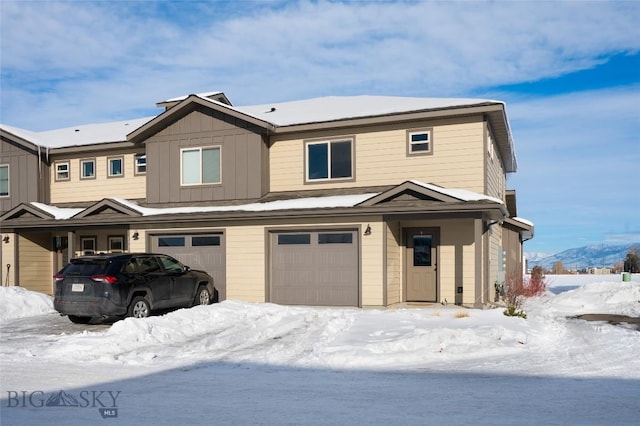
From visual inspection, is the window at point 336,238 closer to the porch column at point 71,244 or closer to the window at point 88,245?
the porch column at point 71,244

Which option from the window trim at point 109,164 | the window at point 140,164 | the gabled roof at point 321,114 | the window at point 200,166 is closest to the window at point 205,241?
the window at point 200,166

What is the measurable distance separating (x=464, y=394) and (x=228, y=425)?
3028 millimetres

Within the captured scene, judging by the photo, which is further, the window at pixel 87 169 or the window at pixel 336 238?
the window at pixel 87 169

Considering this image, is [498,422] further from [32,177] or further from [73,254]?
[32,177]

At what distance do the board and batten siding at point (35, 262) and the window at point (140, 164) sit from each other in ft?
16.1

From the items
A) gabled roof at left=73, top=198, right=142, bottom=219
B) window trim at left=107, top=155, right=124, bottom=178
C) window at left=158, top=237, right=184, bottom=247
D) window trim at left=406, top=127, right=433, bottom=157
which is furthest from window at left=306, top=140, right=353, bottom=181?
window trim at left=107, top=155, right=124, bottom=178

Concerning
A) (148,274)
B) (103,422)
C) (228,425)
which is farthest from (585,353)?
(148,274)

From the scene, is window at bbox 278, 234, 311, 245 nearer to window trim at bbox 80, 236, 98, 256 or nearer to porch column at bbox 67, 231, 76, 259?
porch column at bbox 67, 231, 76, 259

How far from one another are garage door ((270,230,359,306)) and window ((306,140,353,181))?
2.09 m

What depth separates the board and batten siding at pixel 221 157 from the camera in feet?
64.0

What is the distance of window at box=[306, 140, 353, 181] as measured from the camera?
19.0 meters

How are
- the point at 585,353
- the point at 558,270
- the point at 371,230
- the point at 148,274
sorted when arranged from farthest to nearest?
the point at 558,270 < the point at 371,230 < the point at 148,274 < the point at 585,353

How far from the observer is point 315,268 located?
709 inches

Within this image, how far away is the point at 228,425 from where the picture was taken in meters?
6.20
